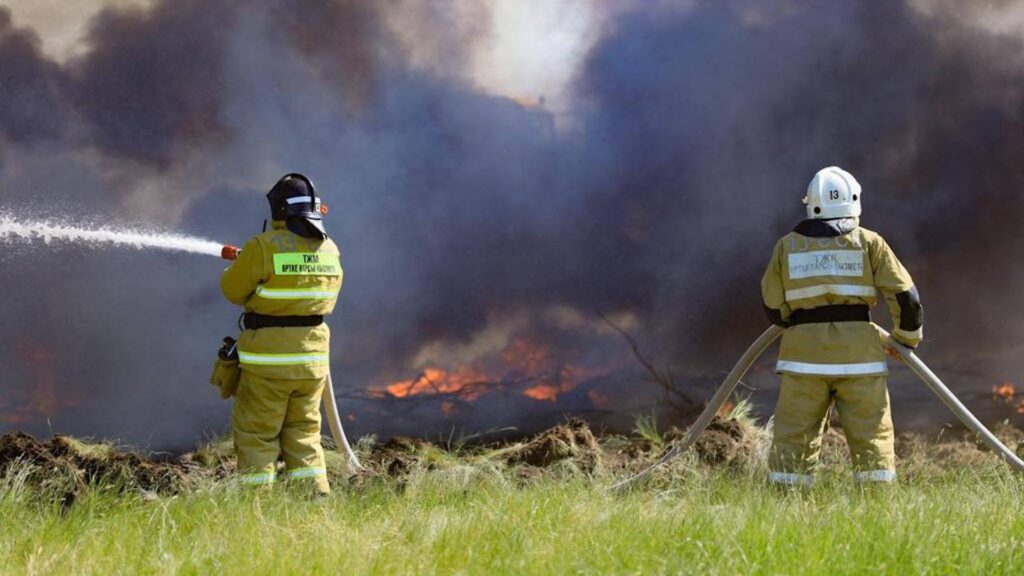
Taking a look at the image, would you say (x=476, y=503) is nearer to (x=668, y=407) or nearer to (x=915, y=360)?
(x=915, y=360)

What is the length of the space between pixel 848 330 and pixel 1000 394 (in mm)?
4037

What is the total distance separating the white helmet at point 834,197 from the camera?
6438 mm

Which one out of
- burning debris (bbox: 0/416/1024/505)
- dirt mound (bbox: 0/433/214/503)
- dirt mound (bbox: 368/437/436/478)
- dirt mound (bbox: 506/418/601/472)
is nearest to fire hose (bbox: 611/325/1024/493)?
burning debris (bbox: 0/416/1024/505)

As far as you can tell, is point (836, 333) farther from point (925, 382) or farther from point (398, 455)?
point (398, 455)

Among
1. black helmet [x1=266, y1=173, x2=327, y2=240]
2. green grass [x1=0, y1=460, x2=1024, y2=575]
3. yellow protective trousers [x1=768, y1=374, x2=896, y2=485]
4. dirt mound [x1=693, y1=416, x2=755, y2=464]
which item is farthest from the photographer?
dirt mound [x1=693, y1=416, x2=755, y2=464]

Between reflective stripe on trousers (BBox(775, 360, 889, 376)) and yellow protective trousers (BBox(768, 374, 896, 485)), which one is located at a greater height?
reflective stripe on trousers (BBox(775, 360, 889, 376))

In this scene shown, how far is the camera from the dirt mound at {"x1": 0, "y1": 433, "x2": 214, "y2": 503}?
6.47 m

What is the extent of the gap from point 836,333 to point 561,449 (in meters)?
2.19

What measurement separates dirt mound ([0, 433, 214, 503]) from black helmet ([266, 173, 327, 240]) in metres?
1.59

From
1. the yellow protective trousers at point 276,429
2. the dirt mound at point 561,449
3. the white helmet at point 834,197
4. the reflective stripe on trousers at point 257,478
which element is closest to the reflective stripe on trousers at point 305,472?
the yellow protective trousers at point 276,429

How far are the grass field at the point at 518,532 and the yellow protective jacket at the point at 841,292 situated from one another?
68 centimetres

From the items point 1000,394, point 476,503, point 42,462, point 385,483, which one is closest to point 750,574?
point 476,503

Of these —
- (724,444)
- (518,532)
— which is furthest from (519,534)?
(724,444)

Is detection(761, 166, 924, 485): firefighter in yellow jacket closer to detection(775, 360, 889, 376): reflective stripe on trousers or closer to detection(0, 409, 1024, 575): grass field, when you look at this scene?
detection(775, 360, 889, 376): reflective stripe on trousers
